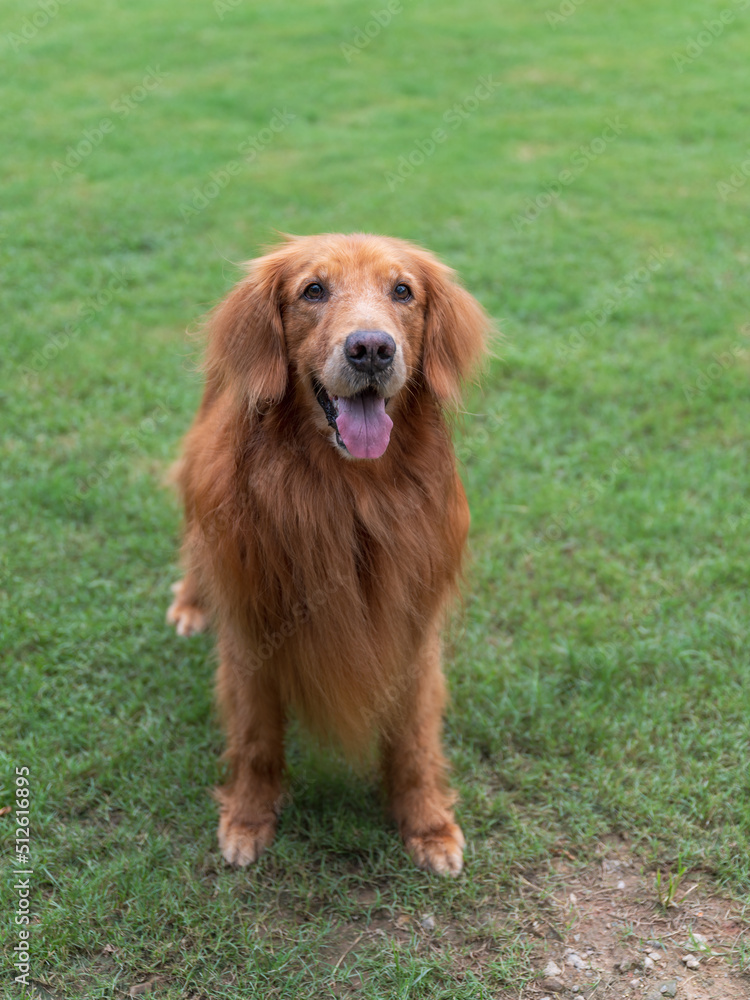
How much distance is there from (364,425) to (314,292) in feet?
1.52

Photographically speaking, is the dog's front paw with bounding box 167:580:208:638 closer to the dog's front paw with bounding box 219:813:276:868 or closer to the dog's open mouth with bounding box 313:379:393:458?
the dog's front paw with bounding box 219:813:276:868

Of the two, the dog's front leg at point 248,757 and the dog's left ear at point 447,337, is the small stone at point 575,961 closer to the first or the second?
the dog's front leg at point 248,757

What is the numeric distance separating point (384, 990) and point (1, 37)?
12.6 metres

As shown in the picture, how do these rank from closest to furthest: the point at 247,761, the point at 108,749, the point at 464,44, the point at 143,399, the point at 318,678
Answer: the point at 318,678
the point at 247,761
the point at 108,749
the point at 143,399
the point at 464,44

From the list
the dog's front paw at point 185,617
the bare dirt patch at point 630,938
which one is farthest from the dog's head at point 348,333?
the bare dirt patch at point 630,938

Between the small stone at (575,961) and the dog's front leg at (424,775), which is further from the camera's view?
the dog's front leg at (424,775)

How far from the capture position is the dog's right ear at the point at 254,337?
8.52 feet

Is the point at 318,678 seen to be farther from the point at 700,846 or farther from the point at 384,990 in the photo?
the point at 700,846

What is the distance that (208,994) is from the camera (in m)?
2.55

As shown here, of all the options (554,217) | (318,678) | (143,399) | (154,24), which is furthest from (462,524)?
(154,24)

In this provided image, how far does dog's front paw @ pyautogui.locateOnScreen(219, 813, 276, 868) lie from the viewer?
296cm

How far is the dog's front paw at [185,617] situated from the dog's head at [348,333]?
1.32 m

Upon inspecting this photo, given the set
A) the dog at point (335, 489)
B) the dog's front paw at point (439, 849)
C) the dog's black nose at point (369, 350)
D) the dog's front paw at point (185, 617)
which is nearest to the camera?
the dog's black nose at point (369, 350)

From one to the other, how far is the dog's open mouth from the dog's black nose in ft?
0.32
